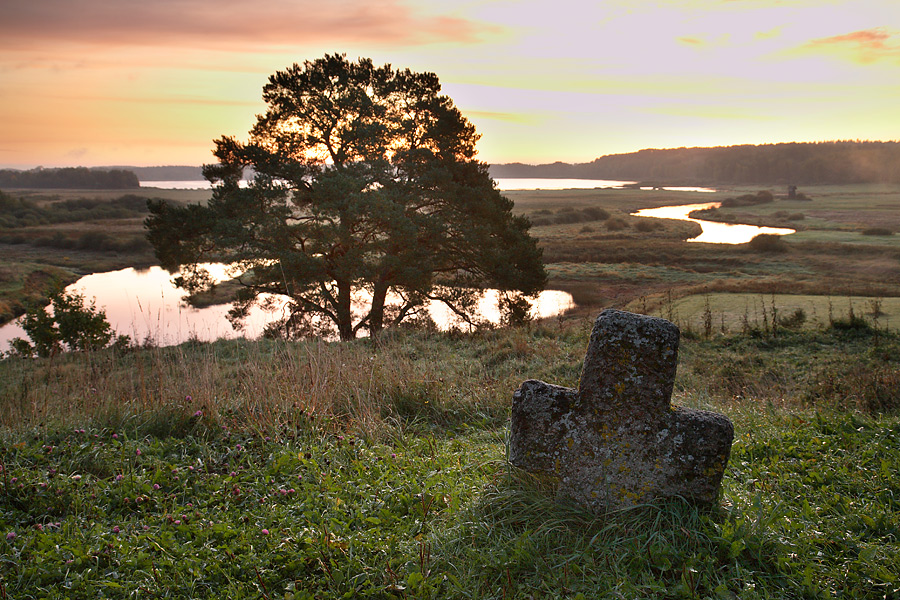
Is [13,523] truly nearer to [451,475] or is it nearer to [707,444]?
[451,475]

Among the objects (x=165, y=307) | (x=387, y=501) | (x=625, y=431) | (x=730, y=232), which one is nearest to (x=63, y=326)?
(x=165, y=307)

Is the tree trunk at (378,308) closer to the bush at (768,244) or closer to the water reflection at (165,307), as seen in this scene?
the water reflection at (165,307)

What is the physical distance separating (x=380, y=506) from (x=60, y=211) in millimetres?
92772

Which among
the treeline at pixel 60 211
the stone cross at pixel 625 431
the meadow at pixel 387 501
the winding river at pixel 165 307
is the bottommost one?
the winding river at pixel 165 307

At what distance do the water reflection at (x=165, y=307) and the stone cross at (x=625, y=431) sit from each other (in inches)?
652

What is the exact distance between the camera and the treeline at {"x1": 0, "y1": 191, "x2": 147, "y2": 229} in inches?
2672

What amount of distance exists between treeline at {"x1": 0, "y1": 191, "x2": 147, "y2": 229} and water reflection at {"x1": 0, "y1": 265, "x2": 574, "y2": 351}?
102 ft

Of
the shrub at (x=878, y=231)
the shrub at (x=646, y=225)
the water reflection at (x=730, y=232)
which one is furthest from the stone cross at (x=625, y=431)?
the shrub at (x=646, y=225)

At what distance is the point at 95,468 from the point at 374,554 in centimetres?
288

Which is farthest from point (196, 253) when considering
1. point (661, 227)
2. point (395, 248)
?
point (661, 227)

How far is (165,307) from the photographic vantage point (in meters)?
31.3

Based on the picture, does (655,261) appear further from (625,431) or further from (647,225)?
(625,431)

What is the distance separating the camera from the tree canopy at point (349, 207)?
1858 cm

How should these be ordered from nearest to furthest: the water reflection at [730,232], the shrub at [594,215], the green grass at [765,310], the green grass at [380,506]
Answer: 1. the green grass at [380,506]
2. the green grass at [765,310]
3. the water reflection at [730,232]
4. the shrub at [594,215]
